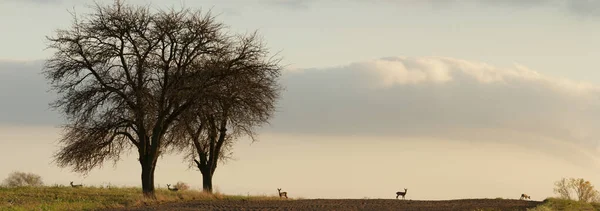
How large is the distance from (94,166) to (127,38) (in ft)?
23.7

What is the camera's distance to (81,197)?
41.1 metres

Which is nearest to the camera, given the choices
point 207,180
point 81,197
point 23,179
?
point 81,197

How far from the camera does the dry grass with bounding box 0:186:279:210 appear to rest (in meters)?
36.0

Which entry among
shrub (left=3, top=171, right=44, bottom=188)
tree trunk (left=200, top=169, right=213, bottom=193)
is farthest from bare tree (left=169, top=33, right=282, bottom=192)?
shrub (left=3, top=171, right=44, bottom=188)

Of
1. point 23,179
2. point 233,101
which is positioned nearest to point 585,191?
point 233,101

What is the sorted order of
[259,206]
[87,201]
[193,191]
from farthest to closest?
[193,191]
[87,201]
[259,206]

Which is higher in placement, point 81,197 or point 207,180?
point 207,180

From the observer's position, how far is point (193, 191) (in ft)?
150

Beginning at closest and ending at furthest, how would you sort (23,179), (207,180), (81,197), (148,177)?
(81,197) → (148,177) → (207,180) → (23,179)

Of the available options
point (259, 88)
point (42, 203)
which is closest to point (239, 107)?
point (259, 88)

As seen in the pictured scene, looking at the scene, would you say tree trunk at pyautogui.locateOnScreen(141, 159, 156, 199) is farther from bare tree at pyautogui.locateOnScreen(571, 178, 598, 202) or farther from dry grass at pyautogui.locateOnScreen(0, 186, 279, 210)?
bare tree at pyautogui.locateOnScreen(571, 178, 598, 202)

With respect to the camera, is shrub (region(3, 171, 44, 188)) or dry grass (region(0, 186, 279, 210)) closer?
dry grass (region(0, 186, 279, 210))

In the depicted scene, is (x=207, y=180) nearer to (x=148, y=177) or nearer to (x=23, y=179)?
(x=148, y=177)

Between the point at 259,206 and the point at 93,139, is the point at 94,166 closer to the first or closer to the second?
the point at 93,139
